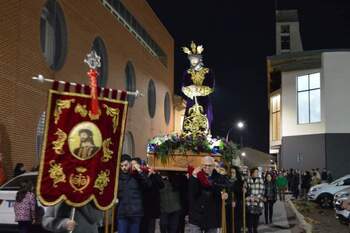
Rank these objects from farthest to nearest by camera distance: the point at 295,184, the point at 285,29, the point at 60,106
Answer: the point at 285,29
the point at 295,184
the point at 60,106

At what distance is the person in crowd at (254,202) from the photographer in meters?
13.7

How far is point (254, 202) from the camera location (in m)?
13.8

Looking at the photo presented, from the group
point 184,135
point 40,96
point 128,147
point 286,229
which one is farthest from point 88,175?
point 128,147

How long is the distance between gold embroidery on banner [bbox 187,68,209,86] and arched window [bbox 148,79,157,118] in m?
26.6

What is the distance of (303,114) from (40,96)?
2411 centimetres

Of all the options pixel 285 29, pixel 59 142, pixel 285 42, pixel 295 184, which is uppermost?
pixel 285 29

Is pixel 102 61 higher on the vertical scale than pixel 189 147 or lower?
higher

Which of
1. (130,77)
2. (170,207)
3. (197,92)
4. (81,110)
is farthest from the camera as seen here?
(130,77)

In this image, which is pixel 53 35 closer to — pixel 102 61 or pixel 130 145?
pixel 102 61

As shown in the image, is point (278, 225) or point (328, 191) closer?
point (278, 225)

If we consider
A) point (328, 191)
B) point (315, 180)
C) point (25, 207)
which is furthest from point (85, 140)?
point (315, 180)

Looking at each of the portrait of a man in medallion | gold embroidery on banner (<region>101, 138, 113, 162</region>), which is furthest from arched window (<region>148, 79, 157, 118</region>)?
the portrait of a man in medallion

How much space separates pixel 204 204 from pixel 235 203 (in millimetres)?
4272

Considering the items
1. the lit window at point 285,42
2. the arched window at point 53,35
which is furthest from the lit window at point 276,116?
the arched window at point 53,35
